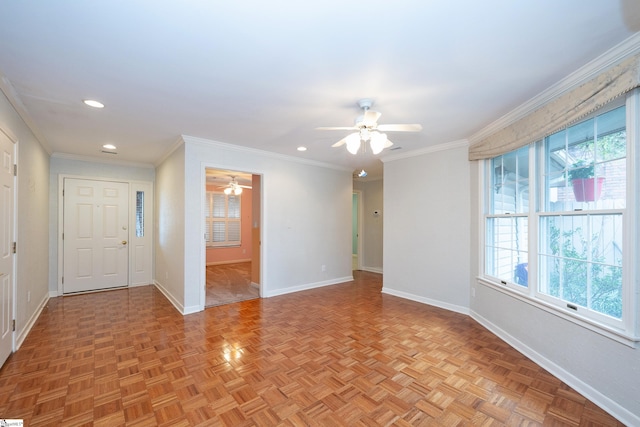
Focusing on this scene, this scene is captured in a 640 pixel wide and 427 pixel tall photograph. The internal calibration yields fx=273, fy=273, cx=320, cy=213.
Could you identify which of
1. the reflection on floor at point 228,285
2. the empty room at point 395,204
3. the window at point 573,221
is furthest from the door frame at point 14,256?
the window at point 573,221

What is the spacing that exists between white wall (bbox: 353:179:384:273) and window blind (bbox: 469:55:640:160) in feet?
12.3

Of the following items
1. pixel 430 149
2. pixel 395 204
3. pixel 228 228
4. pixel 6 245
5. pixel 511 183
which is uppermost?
pixel 430 149

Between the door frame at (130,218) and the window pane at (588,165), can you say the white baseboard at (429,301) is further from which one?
the door frame at (130,218)

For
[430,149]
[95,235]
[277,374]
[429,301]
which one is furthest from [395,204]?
[95,235]

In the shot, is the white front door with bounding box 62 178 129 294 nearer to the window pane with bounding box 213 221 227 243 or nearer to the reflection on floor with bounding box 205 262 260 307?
the reflection on floor with bounding box 205 262 260 307

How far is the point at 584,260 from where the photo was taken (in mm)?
2195

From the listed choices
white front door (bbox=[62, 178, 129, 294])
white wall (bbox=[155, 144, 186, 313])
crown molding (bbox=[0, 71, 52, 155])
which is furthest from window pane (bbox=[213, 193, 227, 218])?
crown molding (bbox=[0, 71, 52, 155])

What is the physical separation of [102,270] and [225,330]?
346 centimetres

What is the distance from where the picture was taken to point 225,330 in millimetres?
3232

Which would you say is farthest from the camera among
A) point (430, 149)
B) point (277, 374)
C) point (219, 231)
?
point (219, 231)

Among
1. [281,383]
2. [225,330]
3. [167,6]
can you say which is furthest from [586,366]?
[167,6]

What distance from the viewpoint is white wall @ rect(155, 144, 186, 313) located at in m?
3.88

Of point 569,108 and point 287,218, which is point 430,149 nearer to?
point 569,108

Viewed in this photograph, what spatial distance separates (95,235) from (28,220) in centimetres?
200
